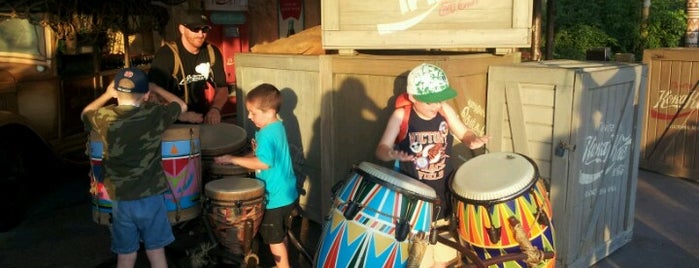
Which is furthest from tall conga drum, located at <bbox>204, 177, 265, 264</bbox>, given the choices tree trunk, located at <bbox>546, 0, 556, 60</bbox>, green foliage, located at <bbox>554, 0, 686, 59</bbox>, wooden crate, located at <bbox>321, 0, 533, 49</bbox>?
green foliage, located at <bbox>554, 0, 686, 59</bbox>

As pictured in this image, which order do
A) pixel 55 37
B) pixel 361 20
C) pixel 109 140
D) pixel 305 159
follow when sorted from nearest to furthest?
1. pixel 109 140
2. pixel 361 20
3. pixel 305 159
4. pixel 55 37

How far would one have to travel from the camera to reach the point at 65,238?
5363 millimetres

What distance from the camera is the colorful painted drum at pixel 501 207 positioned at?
3.28 m

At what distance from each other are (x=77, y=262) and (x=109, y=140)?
1775mm

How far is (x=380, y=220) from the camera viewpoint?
309 centimetres

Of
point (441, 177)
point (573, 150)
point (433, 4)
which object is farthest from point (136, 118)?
point (573, 150)

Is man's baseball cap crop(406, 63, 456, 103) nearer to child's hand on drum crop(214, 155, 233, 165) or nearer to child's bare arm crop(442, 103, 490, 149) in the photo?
child's bare arm crop(442, 103, 490, 149)

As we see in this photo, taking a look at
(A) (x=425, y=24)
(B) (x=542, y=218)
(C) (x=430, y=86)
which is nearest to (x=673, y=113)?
(A) (x=425, y=24)

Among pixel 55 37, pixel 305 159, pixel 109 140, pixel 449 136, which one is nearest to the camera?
pixel 109 140

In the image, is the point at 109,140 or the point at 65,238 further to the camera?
the point at 65,238

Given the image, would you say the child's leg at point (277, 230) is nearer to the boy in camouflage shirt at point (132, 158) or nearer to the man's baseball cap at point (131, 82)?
the boy in camouflage shirt at point (132, 158)

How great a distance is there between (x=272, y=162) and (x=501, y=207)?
4.58 ft

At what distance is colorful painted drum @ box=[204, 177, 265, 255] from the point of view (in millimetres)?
3799

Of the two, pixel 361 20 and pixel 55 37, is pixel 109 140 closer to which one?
pixel 361 20
